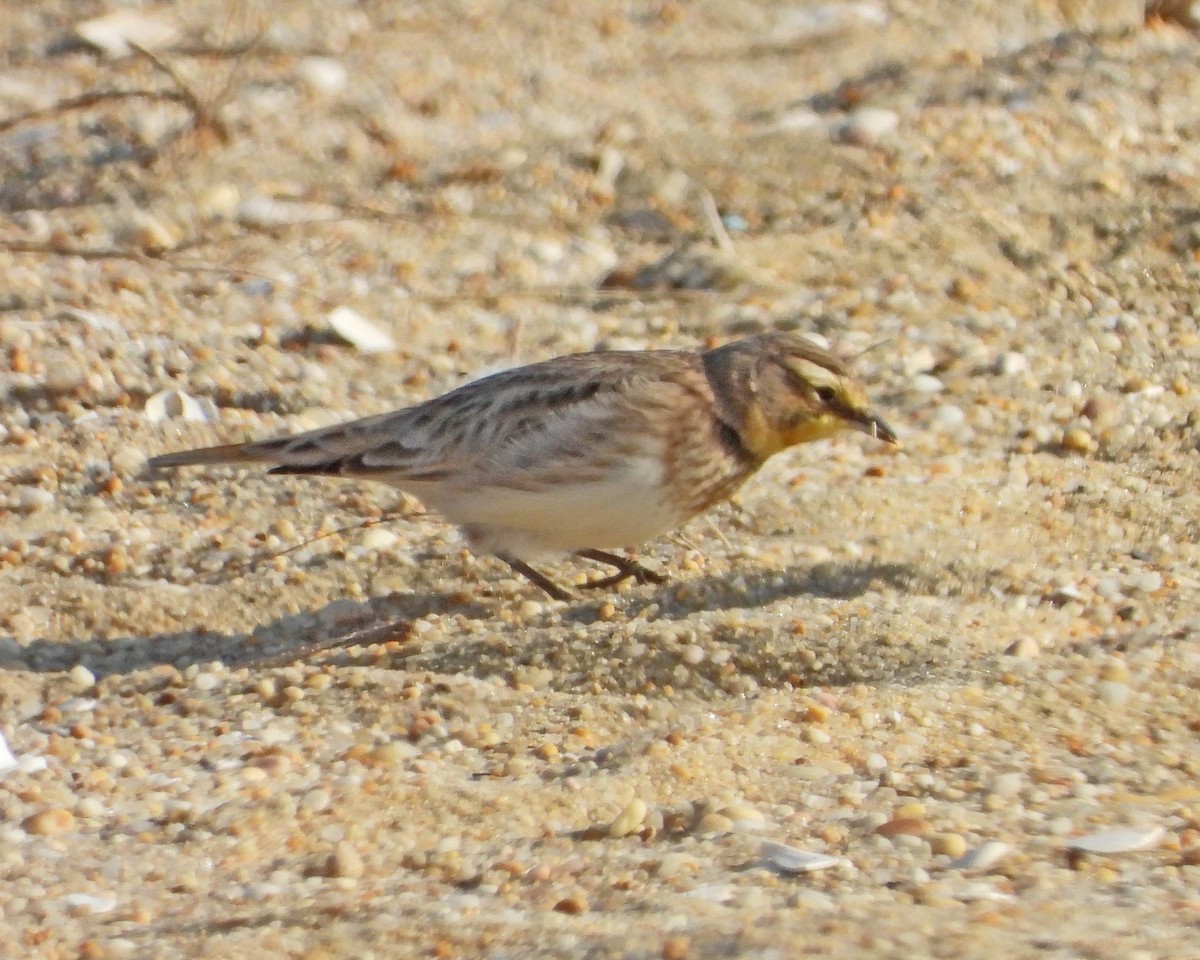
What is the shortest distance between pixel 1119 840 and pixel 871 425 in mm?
1926

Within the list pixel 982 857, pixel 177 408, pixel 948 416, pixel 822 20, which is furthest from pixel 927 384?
pixel 822 20

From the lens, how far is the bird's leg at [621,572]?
6005 millimetres

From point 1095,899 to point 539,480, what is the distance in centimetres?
221

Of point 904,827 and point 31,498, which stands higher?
point 31,498

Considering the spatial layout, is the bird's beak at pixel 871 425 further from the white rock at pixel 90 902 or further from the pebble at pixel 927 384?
the white rock at pixel 90 902

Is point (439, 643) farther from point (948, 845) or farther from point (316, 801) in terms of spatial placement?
point (948, 845)

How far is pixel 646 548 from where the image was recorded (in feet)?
20.7

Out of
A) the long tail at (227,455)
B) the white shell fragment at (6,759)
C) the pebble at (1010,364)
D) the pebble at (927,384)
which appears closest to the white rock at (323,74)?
the pebble at (927,384)

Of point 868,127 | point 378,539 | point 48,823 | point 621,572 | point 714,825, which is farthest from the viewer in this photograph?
point 868,127

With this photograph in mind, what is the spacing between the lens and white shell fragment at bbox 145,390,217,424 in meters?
6.73

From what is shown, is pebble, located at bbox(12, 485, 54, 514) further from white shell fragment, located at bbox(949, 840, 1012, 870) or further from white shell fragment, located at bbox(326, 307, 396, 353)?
white shell fragment, located at bbox(949, 840, 1012, 870)

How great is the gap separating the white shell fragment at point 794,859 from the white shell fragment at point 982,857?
0.25 metres

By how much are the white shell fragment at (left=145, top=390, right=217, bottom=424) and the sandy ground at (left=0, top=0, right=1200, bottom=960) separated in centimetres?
2

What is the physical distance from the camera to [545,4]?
32.9ft
